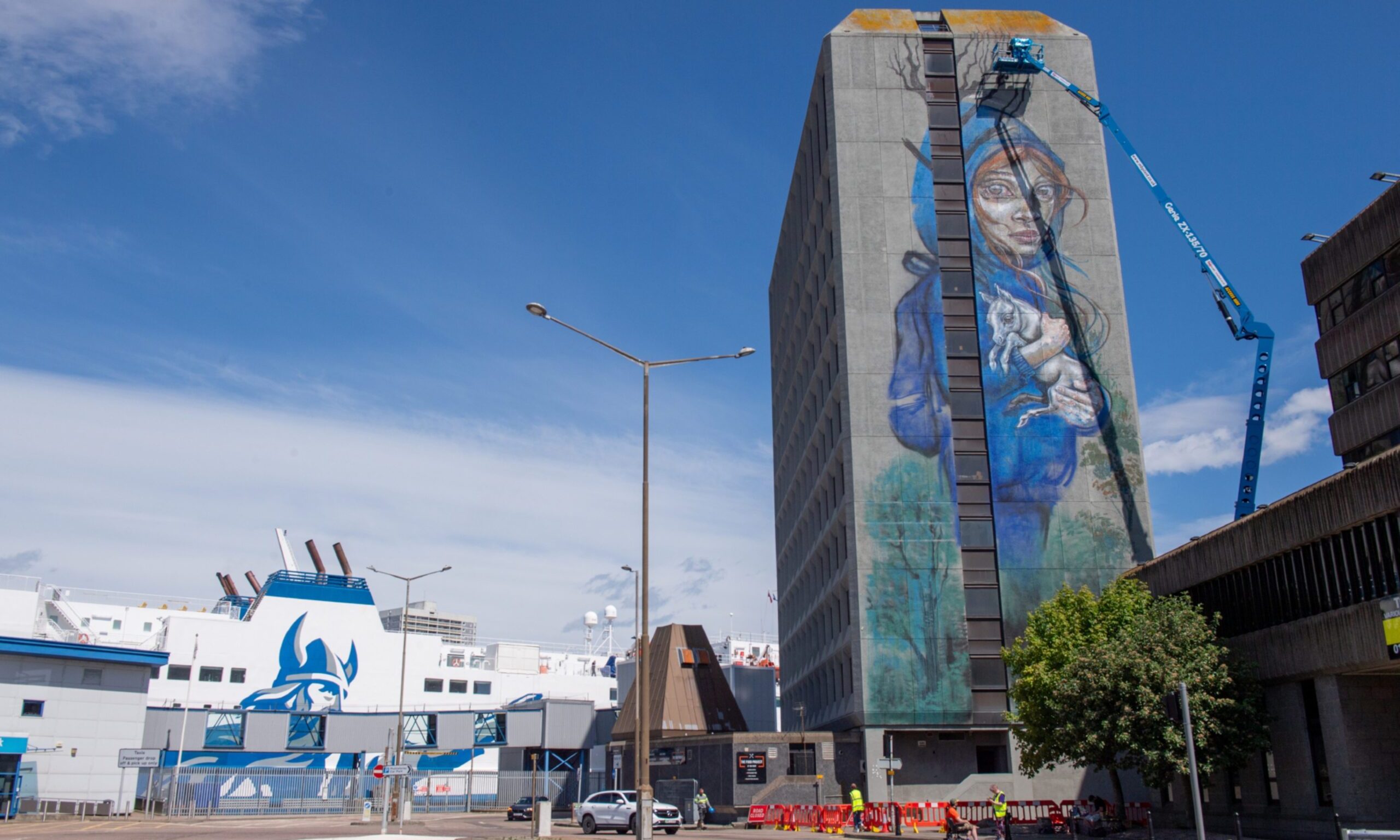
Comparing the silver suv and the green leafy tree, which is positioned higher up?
the green leafy tree

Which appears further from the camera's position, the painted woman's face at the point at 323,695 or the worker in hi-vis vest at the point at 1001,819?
the painted woman's face at the point at 323,695

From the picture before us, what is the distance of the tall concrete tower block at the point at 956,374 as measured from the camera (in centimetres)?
5319

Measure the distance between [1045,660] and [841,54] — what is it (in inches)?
1497

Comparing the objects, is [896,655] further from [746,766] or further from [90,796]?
[90,796]

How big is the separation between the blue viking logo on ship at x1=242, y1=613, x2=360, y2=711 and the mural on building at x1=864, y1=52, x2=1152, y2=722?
160ft

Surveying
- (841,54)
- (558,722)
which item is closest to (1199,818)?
(841,54)

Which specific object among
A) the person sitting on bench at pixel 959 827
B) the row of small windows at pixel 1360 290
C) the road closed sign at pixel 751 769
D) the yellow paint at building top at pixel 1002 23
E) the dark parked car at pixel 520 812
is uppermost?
the yellow paint at building top at pixel 1002 23

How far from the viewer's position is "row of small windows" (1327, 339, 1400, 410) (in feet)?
143

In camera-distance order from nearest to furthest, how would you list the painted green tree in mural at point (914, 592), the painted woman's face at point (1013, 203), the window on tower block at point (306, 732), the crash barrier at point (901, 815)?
the crash barrier at point (901, 815) → the painted green tree in mural at point (914, 592) → the painted woman's face at point (1013, 203) → the window on tower block at point (306, 732)

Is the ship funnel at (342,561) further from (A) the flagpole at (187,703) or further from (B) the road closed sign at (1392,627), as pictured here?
(B) the road closed sign at (1392,627)

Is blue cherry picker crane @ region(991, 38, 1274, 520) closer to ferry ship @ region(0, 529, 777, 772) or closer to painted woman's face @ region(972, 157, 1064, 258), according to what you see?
painted woman's face @ region(972, 157, 1064, 258)

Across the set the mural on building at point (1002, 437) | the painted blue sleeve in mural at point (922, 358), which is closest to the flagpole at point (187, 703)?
the mural on building at point (1002, 437)

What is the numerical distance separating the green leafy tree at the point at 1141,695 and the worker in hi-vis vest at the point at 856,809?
23.7 ft

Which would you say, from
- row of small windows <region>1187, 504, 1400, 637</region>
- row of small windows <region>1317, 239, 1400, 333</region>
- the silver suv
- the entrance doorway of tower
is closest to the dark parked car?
the silver suv
